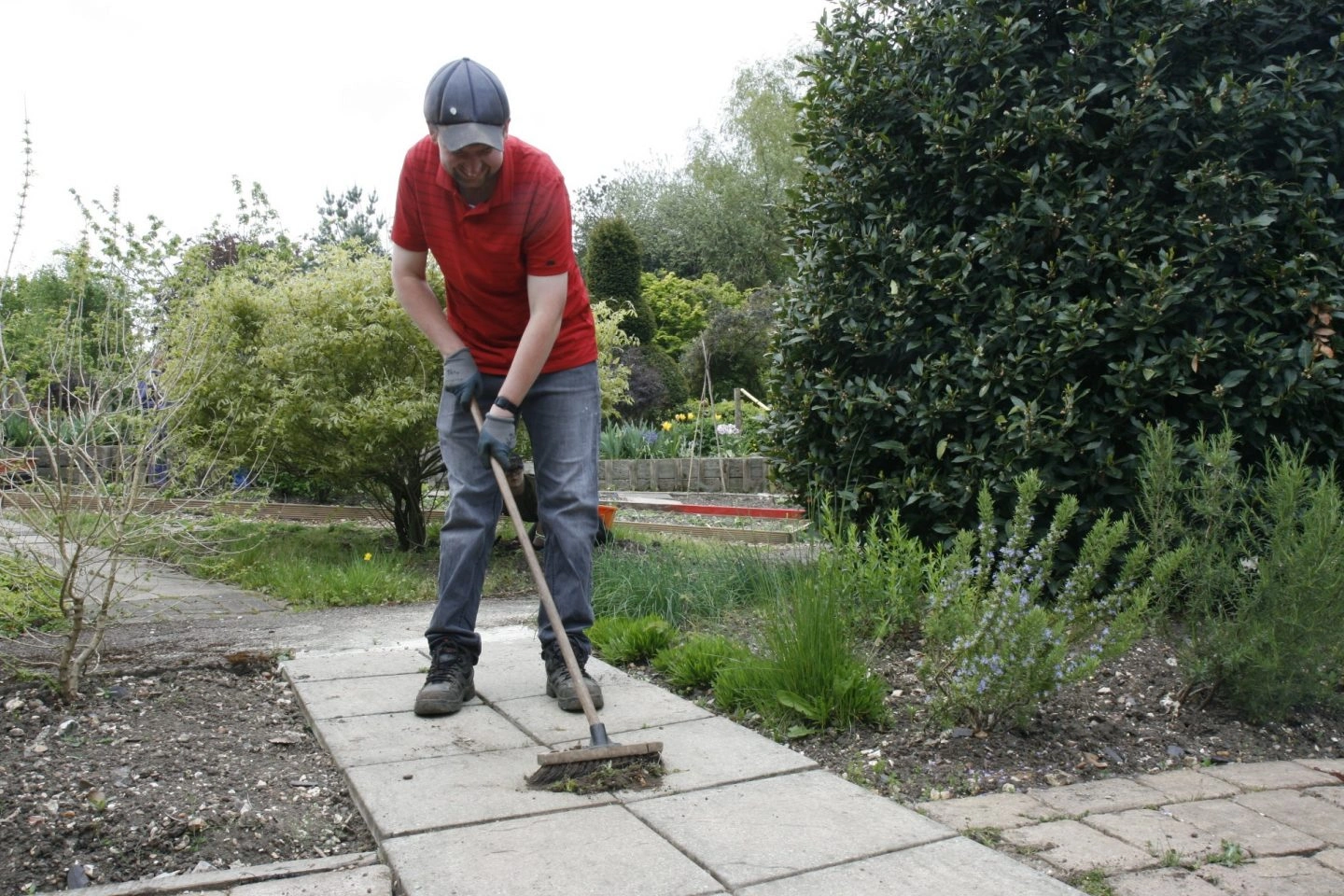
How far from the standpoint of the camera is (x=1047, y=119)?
3.75 m

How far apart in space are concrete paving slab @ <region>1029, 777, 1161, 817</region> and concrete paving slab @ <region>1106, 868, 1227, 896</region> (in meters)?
0.32

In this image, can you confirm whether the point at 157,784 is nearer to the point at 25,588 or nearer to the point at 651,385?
the point at 25,588

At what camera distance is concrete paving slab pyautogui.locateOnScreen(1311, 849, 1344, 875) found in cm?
210

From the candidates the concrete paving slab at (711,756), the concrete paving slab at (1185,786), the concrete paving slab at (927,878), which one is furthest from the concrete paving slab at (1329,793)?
the concrete paving slab at (711,756)

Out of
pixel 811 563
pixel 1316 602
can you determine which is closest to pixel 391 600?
pixel 811 563

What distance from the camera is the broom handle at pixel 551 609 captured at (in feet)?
8.86

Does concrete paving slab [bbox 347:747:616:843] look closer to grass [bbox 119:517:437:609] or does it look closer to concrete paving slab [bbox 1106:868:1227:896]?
concrete paving slab [bbox 1106:868:1227:896]

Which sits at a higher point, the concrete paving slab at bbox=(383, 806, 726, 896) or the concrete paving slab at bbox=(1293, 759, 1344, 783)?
the concrete paving slab at bbox=(383, 806, 726, 896)

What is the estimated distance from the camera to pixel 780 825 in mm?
2248

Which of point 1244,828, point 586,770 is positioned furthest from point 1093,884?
point 586,770

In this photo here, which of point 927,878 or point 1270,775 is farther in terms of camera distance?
point 1270,775

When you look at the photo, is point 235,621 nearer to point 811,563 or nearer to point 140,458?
point 140,458

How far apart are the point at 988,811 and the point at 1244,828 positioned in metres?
0.52

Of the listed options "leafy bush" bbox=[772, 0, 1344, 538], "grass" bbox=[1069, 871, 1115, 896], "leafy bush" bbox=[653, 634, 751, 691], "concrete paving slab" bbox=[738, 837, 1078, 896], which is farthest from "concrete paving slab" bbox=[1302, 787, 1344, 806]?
"leafy bush" bbox=[653, 634, 751, 691]
